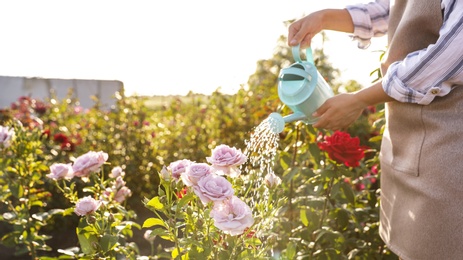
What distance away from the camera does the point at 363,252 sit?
2.28 m

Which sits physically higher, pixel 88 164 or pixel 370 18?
pixel 370 18

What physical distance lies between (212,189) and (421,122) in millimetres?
513

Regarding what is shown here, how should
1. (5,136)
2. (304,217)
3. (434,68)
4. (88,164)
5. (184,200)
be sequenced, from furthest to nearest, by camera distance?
1. (5,136)
2. (304,217)
3. (88,164)
4. (184,200)
5. (434,68)

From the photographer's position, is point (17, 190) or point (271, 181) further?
point (17, 190)

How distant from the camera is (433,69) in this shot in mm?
1218

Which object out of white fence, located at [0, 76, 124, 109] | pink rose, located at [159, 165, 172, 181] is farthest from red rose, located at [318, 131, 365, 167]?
white fence, located at [0, 76, 124, 109]

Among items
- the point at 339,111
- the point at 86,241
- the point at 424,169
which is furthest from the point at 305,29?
the point at 86,241

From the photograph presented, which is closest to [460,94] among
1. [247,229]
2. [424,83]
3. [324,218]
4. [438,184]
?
[424,83]

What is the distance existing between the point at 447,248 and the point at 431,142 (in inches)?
9.5

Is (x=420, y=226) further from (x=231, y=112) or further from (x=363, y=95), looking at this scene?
(x=231, y=112)

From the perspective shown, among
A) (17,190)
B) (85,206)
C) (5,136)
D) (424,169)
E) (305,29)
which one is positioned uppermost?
(305,29)

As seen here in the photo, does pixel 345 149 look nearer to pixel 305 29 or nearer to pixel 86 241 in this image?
pixel 305 29

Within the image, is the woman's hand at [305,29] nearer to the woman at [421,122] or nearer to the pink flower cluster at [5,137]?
the woman at [421,122]

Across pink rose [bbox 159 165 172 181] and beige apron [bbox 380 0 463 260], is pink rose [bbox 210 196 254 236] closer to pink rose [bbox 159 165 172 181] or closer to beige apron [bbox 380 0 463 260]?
pink rose [bbox 159 165 172 181]
